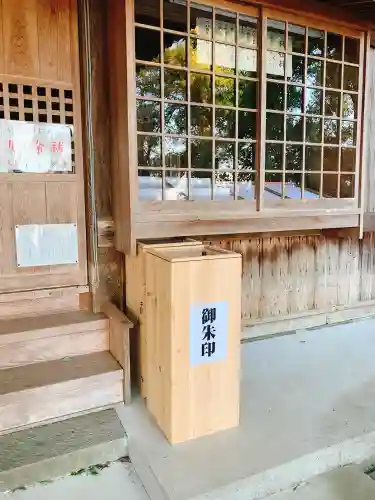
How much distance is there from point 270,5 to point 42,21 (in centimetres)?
145

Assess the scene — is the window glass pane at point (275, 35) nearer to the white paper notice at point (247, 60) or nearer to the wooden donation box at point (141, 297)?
the white paper notice at point (247, 60)

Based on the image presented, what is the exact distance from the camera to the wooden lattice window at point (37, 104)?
245cm

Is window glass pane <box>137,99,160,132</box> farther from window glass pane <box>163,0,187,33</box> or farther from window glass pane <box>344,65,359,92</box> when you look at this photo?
window glass pane <box>344,65,359,92</box>

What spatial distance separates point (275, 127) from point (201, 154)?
0.63 meters

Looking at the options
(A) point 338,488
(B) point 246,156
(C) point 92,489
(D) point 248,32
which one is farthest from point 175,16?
(A) point 338,488

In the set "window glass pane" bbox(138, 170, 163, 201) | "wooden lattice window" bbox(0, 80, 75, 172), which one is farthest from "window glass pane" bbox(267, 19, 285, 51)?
"wooden lattice window" bbox(0, 80, 75, 172)

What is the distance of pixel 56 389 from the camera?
87.7 inches

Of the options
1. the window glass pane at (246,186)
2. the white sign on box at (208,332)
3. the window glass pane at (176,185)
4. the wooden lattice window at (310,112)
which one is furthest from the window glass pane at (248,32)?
the white sign on box at (208,332)

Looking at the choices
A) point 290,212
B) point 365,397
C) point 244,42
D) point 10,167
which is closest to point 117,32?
point 244,42

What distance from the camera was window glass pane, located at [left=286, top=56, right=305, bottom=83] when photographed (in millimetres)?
2883

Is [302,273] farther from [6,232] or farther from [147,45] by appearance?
Result: [6,232]

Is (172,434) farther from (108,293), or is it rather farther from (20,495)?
(108,293)

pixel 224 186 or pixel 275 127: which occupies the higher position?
pixel 275 127

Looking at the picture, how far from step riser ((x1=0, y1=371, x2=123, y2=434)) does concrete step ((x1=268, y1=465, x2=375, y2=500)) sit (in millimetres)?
1030
